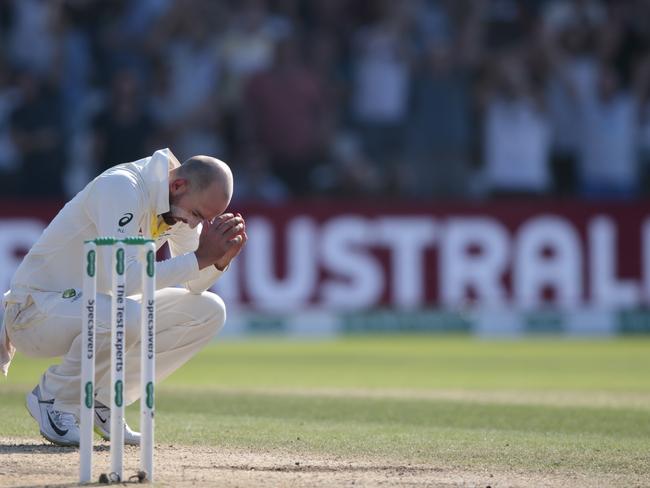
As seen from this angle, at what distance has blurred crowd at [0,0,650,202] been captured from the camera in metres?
14.4

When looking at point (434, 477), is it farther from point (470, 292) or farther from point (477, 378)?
point (470, 292)

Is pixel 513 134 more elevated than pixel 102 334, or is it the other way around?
pixel 513 134

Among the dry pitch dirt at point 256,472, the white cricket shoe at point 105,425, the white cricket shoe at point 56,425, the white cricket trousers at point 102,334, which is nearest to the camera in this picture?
the dry pitch dirt at point 256,472

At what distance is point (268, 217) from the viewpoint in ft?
47.1

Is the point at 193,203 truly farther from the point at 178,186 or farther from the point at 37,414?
the point at 37,414

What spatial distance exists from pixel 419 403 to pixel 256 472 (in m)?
3.21

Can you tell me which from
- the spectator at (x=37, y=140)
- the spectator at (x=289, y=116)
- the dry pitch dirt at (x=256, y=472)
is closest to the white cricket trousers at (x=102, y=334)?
the dry pitch dirt at (x=256, y=472)

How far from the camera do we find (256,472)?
5.05 m

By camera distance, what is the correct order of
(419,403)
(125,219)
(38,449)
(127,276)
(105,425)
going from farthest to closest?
(419,403)
(105,425)
(38,449)
(125,219)
(127,276)

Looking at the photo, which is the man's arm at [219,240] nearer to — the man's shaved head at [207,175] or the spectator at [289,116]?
the man's shaved head at [207,175]

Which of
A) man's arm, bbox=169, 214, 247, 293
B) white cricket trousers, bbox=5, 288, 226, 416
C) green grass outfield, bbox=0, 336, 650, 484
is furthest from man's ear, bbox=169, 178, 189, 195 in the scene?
green grass outfield, bbox=0, 336, 650, 484

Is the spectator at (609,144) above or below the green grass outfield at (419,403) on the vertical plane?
above

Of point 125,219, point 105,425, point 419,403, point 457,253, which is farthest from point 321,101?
point 125,219

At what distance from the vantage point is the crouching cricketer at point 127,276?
518 centimetres
